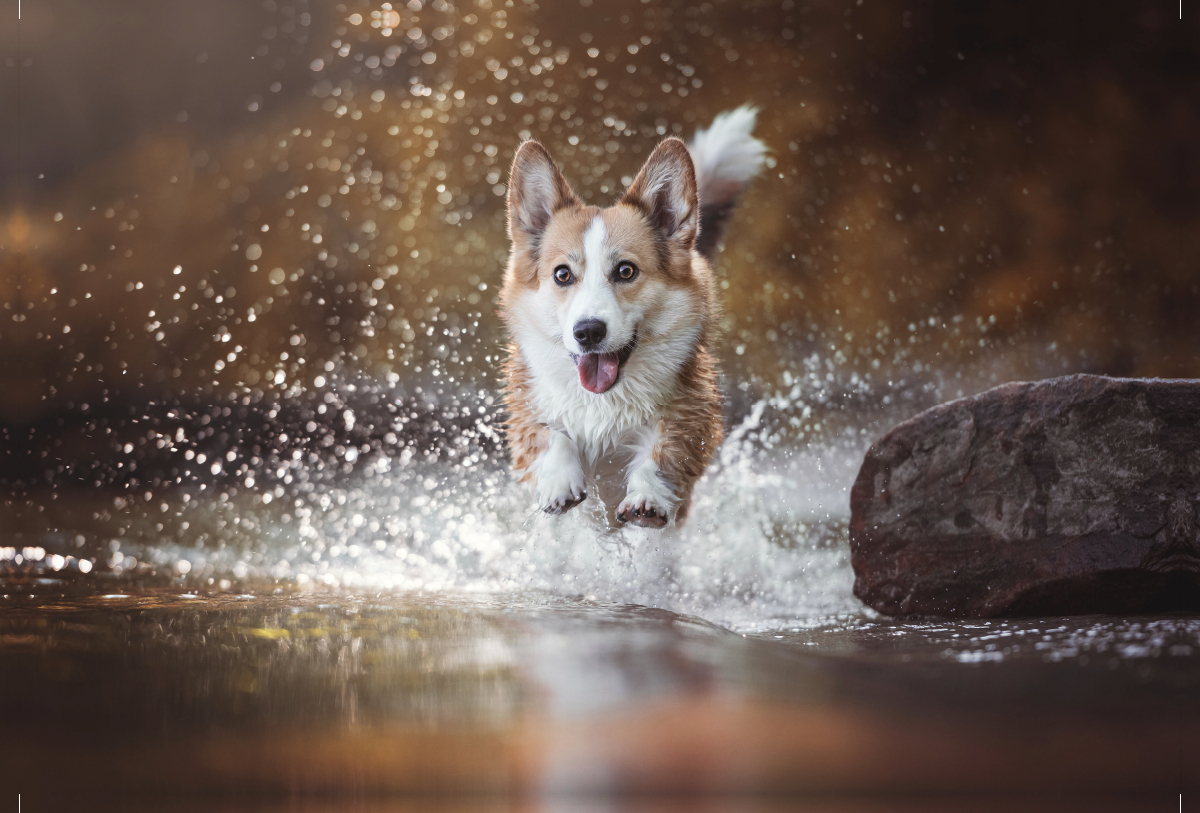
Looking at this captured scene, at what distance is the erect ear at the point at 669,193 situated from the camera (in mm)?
2732

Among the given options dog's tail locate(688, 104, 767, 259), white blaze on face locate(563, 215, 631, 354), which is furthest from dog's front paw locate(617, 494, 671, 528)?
dog's tail locate(688, 104, 767, 259)

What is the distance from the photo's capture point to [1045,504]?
233 cm

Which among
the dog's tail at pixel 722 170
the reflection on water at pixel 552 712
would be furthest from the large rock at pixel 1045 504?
the dog's tail at pixel 722 170

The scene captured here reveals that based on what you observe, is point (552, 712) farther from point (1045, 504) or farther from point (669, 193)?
point (669, 193)

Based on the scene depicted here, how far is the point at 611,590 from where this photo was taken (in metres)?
2.85

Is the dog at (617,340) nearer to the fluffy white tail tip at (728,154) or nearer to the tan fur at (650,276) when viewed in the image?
the tan fur at (650,276)

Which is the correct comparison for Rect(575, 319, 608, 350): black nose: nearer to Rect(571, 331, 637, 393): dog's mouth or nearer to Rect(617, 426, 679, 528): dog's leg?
Rect(571, 331, 637, 393): dog's mouth

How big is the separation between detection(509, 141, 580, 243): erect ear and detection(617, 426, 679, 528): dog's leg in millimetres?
853

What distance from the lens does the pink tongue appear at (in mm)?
2553

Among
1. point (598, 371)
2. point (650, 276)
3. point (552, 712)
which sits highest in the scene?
point (650, 276)

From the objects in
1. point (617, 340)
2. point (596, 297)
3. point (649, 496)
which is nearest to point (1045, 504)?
point (649, 496)

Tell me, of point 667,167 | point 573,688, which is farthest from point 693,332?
point 573,688

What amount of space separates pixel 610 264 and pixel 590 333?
291mm

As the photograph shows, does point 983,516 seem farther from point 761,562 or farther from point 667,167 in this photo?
point 667,167
